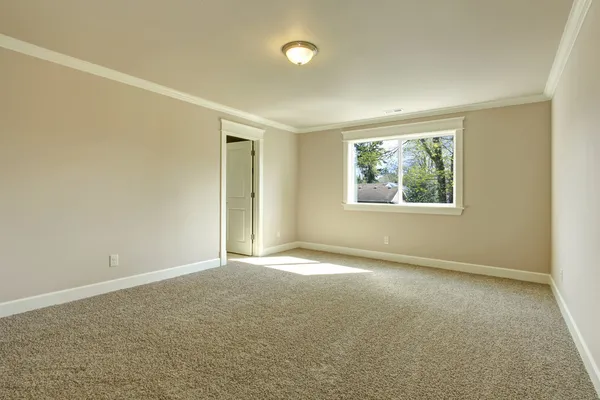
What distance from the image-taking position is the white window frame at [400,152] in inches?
181

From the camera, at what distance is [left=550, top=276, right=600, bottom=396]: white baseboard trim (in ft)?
5.98

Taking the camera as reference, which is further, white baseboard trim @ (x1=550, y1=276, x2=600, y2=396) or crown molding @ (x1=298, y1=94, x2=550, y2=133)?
crown molding @ (x1=298, y1=94, x2=550, y2=133)

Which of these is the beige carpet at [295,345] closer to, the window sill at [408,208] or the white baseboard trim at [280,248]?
the window sill at [408,208]

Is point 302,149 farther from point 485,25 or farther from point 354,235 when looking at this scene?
point 485,25

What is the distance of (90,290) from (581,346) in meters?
4.27

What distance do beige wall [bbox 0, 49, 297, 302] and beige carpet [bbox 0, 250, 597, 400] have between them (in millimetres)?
456

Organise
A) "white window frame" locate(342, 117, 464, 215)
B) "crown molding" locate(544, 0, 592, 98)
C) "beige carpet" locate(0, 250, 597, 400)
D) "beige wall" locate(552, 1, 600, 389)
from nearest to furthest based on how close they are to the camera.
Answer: "beige carpet" locate(0, 250, 597, 400)
"beige wall" locate(552, 1, 600, 389)
"crown molding" locate(544, 0, 592, 98)
"white window frame" locate(342, 117, 464, 215)

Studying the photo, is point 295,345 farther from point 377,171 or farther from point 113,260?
point 377,171

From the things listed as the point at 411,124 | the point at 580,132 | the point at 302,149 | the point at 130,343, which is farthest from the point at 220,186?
the point at 580,132

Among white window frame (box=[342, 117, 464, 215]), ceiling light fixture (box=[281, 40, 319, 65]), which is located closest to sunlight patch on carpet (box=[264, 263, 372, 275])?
white window frame (box=[342, 117, 464, 215])

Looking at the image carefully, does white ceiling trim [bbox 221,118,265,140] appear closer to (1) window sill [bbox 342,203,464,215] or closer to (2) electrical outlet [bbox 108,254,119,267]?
(1) window sill [bbox 342,203,464,215]

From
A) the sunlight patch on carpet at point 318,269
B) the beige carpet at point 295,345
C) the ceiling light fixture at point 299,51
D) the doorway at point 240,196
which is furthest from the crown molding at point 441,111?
the ceiling light fixture at point 299,51

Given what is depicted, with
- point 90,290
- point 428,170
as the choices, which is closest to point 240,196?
point 90,290

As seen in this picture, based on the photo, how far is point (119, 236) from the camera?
11.6 ft
